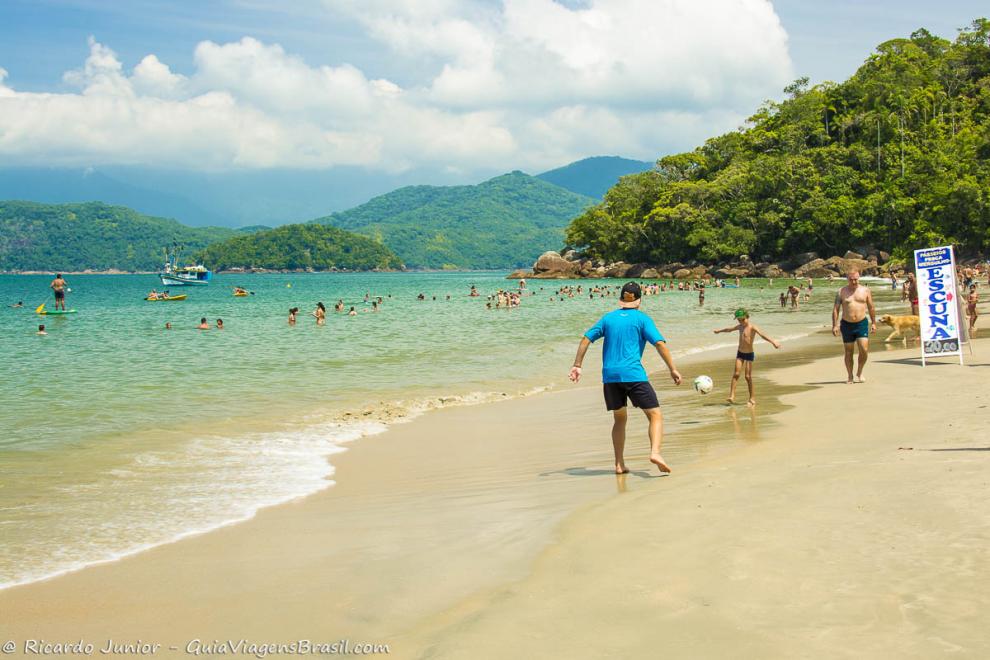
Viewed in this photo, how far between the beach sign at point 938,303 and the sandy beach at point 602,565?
5.95m

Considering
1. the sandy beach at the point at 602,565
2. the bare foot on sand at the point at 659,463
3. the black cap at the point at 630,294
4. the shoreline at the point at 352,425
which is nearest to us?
the sandy beach at the point at 602,565

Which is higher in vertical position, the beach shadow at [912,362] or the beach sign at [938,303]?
the beach sign at [938,303]

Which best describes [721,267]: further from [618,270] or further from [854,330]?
[854,330]

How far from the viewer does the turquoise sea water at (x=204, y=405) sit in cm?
692

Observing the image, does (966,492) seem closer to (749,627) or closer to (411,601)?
(749,627)

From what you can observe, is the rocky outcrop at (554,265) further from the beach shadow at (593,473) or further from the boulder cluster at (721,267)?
the beach shadow at (593,473)

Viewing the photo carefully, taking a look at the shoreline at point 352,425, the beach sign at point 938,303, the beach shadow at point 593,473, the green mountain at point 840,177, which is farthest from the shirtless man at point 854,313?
the green mountain at point 840,177

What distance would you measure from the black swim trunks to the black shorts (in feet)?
22.2

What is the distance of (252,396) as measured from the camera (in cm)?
1525

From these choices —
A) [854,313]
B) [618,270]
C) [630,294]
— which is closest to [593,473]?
[630,294]

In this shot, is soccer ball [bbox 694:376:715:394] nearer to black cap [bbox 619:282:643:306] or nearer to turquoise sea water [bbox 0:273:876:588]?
turquoise sea water [bbox 0:273:876:588]

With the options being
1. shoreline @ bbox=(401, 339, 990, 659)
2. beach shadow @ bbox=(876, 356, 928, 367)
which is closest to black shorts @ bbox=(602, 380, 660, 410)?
shoreline @ bbox=(401, 339, 990, 659)

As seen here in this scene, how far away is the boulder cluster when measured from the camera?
86750mm

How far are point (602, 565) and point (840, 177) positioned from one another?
100 metres
